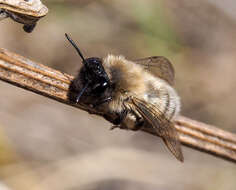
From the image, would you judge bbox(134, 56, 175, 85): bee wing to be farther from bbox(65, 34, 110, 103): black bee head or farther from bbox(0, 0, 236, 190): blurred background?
bbox(0, 0, 236, 190): blurred background

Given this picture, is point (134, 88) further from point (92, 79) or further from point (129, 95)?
point (92, 79)

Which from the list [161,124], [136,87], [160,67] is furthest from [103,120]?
[161,124]

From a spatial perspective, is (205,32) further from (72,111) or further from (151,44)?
(72,111)

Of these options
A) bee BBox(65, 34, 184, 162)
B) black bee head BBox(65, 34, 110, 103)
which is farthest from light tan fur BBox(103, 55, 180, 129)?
black bee head BBox(65, 34, 110, 103)

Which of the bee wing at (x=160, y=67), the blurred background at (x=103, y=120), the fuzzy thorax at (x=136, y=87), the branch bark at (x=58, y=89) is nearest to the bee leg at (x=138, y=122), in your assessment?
the fuzzy thorax at (x=136, y=87)

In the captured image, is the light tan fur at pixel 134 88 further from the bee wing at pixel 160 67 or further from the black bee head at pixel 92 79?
the bee wing at pixel 160 67

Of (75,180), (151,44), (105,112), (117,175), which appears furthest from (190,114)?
(105,112)
